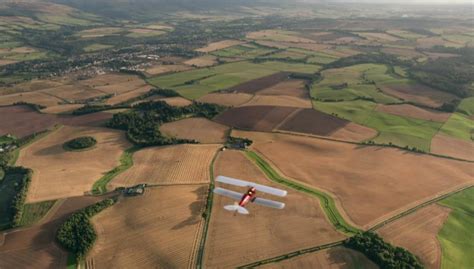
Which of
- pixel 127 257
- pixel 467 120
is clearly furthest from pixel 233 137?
pixel 467 120

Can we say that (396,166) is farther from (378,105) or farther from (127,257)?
(127,257)

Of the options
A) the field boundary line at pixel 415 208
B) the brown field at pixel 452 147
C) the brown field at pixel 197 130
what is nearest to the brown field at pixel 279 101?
the brown field at pixel 197 130

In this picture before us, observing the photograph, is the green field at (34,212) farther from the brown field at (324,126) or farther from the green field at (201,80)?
the green field at (201,80)

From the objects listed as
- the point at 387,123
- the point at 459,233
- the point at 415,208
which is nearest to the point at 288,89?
the point at 387,123

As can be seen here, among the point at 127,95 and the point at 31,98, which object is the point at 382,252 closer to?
the point at 127,95

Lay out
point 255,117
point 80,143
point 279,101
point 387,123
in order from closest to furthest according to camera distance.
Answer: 1. point 80,143
2. point 387,123
3. point 255,117
4. point 279,101

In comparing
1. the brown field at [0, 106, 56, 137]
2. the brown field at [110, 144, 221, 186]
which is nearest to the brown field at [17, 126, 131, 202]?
the brown field at [110, 144, 221, 186]
